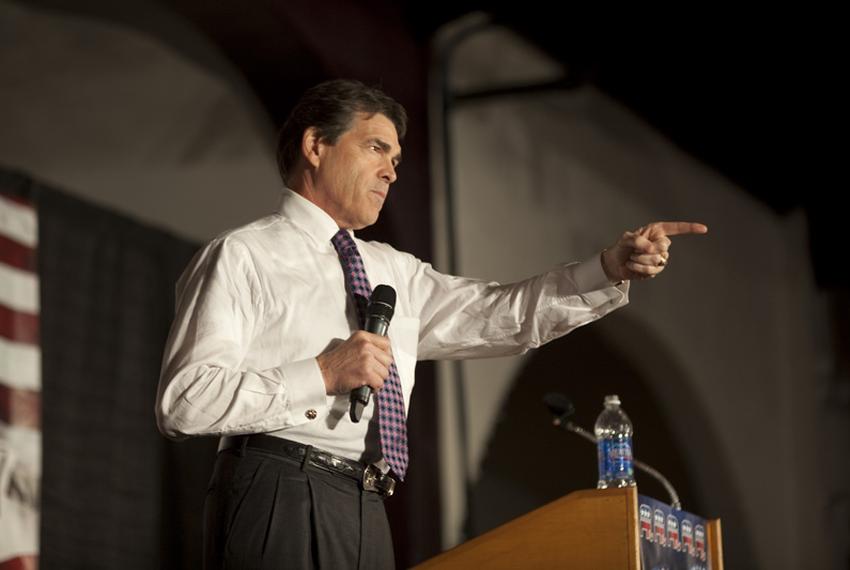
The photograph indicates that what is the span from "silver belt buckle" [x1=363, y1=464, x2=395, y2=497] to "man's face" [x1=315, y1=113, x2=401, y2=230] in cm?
45

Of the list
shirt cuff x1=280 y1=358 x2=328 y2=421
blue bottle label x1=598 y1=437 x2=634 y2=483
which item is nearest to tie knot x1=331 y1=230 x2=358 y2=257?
shirt cuff x1=280 y1=358 x2=328 y2=421

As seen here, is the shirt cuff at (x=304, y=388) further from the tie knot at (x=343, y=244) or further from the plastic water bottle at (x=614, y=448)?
the plastic water bottle at (x=614, y=448)

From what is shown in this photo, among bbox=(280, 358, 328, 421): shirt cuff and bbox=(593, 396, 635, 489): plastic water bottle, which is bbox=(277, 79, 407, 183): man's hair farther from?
bbox=(593, 396, 635, 489): plastic water bottle

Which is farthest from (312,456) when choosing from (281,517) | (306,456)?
(281,517)

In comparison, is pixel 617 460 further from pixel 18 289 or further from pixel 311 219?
pixel 18 289

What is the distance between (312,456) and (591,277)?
651 mm

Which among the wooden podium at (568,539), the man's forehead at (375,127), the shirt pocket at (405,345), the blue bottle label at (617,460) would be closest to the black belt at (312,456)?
the shirt pocket at (405,345)

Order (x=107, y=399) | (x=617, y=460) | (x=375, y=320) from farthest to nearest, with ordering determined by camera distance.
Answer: (x=107, y=399) → (x=617, y=460) → (x=375, y=320)

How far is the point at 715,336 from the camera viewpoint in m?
8.60

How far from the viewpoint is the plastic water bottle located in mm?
2906

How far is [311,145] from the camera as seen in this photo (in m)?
2.56

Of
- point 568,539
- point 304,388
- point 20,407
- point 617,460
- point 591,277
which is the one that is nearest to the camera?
point 304,388

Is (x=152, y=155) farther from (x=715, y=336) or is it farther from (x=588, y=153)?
(x=715, y=336)

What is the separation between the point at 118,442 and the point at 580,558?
8.14 feet
